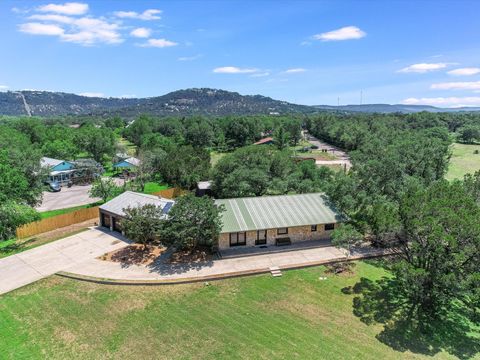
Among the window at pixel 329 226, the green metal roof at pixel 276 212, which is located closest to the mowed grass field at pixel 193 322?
the green metal roof at pixel 276 212

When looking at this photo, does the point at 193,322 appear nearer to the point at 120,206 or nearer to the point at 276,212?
the point at 276,212

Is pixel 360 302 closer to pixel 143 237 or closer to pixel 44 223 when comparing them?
pixel 143 237

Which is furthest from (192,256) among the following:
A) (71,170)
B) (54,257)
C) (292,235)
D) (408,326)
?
(71,170)

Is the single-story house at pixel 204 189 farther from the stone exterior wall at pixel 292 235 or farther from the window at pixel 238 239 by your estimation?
the stone exterior wall at pixel 292 235

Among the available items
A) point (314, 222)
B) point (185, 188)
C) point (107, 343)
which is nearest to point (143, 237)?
point (107, 343)

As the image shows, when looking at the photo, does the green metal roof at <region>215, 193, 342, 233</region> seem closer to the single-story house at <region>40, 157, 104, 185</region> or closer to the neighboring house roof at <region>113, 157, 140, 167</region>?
the neighboring house roof at <region>113, 157, 140, 167</region>
